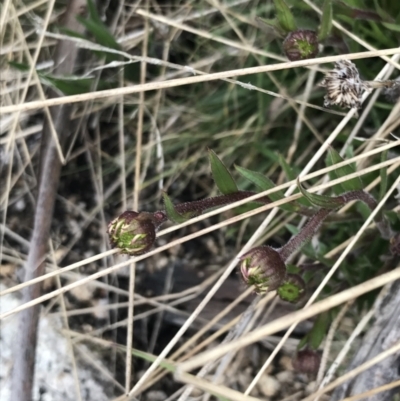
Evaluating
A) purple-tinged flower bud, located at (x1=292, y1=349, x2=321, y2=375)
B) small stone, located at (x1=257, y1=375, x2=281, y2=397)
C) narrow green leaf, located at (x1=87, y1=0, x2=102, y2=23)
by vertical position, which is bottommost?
small stone, located at (x1=257, y1=375, x2=281, y2=397)

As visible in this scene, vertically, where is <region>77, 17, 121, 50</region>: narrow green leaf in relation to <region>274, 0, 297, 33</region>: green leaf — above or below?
below

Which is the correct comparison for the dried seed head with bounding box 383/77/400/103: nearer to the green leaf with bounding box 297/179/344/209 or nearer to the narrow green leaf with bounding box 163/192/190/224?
the green leaf with bounding box 297/179/344/209

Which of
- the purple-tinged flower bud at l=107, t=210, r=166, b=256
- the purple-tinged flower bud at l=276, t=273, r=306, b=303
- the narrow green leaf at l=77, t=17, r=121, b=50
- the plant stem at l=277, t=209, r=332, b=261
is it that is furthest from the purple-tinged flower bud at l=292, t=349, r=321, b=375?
the narrow green leaf at l=77, t=17, r=121, b=50

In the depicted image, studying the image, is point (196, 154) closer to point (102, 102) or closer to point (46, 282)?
point (102, 102)

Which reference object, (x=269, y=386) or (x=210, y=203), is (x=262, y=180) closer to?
(x=210, y=203)

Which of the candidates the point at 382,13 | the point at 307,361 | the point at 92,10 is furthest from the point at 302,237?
the point at 92,10

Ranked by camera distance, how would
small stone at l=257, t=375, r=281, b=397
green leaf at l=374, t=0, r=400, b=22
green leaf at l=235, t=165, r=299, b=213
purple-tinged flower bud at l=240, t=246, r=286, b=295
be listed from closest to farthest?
purple-tinged flower bud at l=240, t=246, r=286, b=295
green leaf at l=235, t=165, r=299, b=213
green leaf at l=374, t=0, r=400, b=22
small stone at l=257, t=375, r=281, b=397
